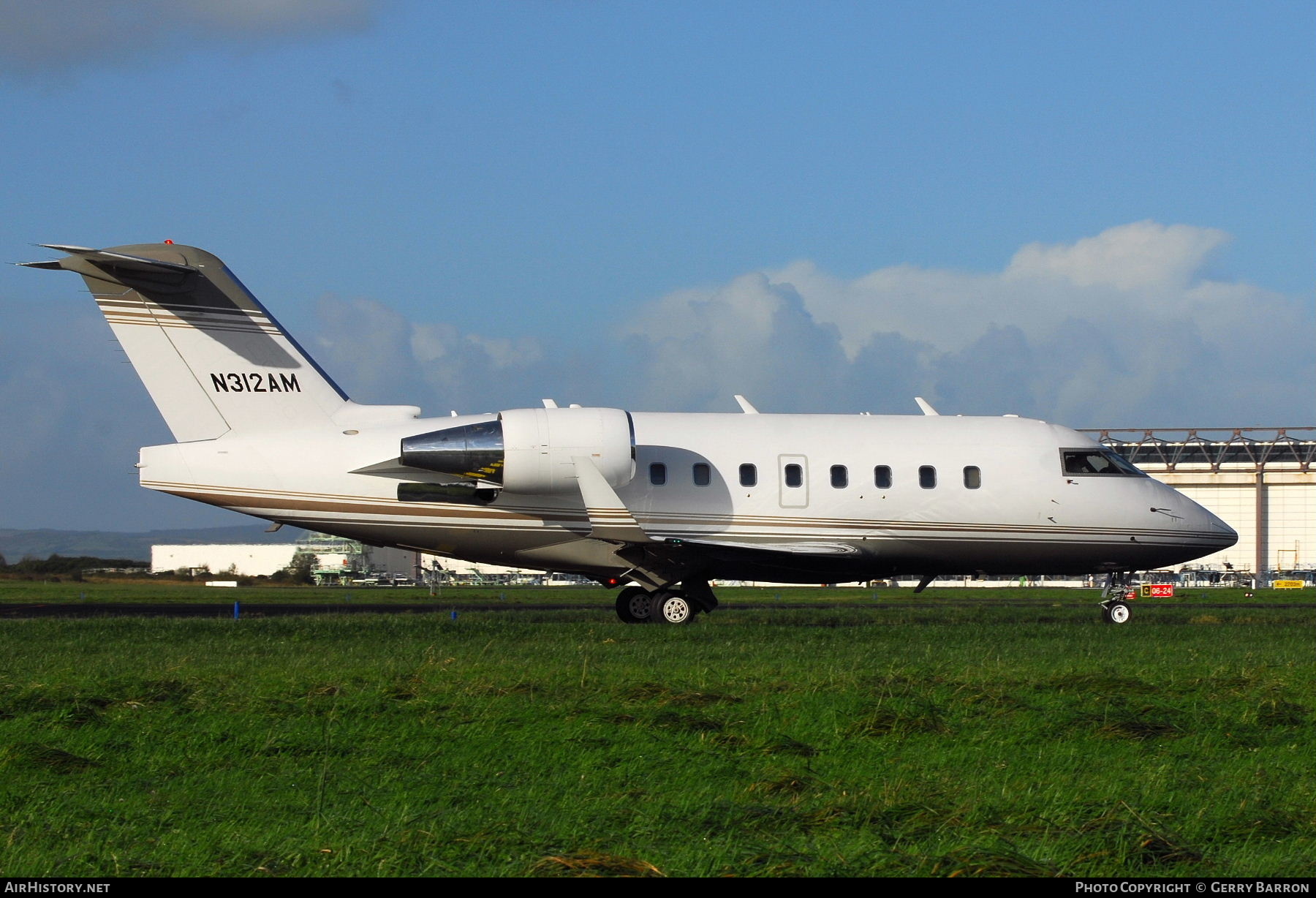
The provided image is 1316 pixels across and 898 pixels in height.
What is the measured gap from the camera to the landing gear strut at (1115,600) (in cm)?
2512

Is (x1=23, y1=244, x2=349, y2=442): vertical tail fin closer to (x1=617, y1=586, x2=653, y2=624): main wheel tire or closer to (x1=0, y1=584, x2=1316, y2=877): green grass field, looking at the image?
(x1=617, y1=586, x2=653, y2=624): main wheel tire

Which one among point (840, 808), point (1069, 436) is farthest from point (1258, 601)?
Result: point (840, 808)

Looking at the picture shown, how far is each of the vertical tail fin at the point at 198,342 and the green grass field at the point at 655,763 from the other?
690cm

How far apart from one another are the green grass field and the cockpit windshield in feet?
30.3

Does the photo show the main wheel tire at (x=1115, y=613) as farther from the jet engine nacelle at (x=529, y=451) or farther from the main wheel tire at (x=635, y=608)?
the jet engine nacelle at (x=529, y=451)

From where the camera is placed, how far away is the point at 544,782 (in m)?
8.20

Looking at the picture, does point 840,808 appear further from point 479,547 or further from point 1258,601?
point 1258,601

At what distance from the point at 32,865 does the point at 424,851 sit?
73.4 inches

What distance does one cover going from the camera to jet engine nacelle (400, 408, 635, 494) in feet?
72.3

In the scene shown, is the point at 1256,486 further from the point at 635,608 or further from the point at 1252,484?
the point at 635,608

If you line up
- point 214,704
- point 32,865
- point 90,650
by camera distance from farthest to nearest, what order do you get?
point 90,650
point 214,704
point 32,865

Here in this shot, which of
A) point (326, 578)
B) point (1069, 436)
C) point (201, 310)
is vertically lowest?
point (326, 578)

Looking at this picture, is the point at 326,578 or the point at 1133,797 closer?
the point at 1133,797

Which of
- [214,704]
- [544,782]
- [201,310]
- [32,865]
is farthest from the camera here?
[201,310]
